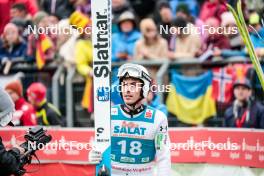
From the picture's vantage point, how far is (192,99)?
48.9ft

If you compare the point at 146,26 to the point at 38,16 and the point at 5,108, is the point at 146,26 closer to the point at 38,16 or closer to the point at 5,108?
the point at 38,16

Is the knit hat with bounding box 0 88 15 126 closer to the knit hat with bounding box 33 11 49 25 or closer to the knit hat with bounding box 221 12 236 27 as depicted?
the knit hat with bounding box 221 12 236 27

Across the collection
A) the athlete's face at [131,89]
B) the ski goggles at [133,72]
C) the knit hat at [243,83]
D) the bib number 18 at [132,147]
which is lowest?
the bib number 18 at [132,147]

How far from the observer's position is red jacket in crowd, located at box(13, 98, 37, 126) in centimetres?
1388

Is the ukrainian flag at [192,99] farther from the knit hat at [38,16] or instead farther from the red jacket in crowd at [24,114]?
the knit hat at [38,16]

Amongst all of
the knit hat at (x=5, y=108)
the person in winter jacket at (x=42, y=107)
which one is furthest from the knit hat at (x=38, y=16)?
the knit hat at (x=5, y=108)

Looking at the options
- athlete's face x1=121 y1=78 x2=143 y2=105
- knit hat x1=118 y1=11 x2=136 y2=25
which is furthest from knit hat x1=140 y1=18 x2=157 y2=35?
athlete's face x1=121 y1=78 x2=143 y2=105

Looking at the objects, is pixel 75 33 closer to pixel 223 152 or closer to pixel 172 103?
pixel 172 103

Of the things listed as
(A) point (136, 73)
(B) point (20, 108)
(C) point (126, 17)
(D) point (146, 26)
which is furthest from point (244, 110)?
(A) point (136, 73)

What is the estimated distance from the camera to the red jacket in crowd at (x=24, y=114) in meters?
13.9

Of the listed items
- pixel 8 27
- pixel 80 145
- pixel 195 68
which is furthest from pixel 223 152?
pixel 8 27

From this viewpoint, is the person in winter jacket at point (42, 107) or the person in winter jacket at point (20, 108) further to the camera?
the person in winter jacket at point (42, 107)

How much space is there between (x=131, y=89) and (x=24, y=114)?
12.1 ft

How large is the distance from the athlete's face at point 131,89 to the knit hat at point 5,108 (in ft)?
4.99
